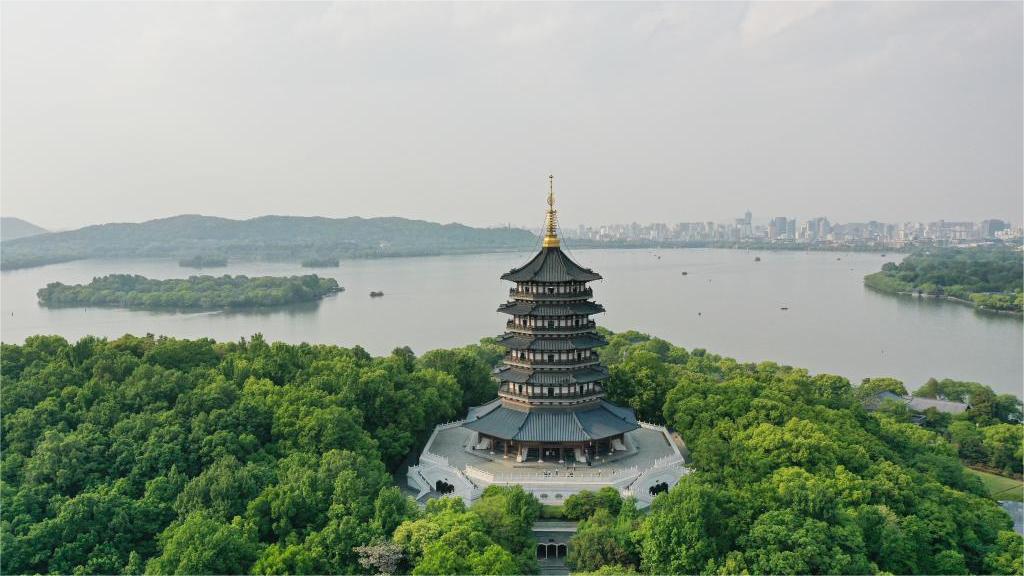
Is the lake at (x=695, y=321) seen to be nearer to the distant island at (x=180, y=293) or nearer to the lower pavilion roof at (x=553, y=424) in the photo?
the distant island at (x=180, y=293)

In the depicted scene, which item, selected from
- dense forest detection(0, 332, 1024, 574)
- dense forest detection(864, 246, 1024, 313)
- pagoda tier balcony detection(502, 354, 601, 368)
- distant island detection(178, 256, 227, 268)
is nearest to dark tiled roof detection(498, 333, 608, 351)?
pagoda tier balcony detection(502, 354, 601, 368)

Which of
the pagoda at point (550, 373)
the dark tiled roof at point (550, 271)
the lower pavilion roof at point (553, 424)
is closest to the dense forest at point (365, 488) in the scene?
the lower pavilion roof at point (553, 424)

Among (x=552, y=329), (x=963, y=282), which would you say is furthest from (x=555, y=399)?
(x=963, y=282)

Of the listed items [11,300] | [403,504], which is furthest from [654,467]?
[11,300]

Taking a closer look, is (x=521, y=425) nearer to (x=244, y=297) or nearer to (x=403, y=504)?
(x=403, y=504)

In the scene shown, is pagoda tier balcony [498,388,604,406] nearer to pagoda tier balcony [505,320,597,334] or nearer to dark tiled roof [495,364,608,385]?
dark tiled roof [495,364,608,385]
